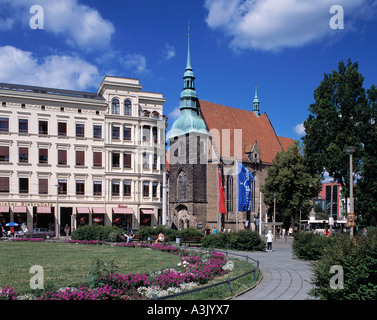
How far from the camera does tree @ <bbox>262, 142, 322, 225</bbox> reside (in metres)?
48.7

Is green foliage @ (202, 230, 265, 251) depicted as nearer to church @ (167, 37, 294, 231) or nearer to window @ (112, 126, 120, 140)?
window @ (112, 126, 120, 140)

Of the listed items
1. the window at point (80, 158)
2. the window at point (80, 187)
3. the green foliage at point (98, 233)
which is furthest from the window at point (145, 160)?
the green foliage at point (98, 233)

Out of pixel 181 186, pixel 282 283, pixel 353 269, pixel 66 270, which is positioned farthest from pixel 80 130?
pixel 353 269

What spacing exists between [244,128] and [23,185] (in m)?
33.3

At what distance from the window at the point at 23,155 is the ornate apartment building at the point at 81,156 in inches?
3.1

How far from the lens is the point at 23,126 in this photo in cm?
4441

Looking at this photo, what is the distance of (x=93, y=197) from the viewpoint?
152ft

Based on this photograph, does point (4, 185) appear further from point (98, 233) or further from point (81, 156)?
point (98, 233)

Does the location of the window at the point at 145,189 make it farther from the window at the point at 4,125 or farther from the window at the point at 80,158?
the window at the point at 4,125

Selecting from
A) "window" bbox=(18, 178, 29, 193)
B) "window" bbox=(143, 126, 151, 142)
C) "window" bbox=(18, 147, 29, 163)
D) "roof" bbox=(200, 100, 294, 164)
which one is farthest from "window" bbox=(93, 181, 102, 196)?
"roof" bbox=(200, 100, 294, 164)

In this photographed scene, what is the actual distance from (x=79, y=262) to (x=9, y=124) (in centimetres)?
2992
